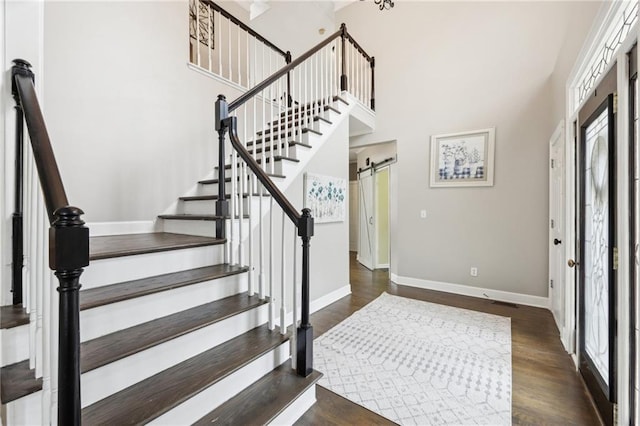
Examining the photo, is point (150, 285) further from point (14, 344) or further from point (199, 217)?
point (199, 217)

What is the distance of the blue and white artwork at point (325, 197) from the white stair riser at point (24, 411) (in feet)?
7.69

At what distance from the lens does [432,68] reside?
4.07 metres

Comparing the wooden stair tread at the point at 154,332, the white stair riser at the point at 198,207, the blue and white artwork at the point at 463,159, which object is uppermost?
the blue and white artwork at the point at 463,159

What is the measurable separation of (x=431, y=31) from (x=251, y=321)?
456 cm

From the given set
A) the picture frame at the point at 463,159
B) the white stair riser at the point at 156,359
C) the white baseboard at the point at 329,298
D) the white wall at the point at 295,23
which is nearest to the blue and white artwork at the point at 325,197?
the white baseboard at the point at 329,298

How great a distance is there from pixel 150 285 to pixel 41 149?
0.89 metres

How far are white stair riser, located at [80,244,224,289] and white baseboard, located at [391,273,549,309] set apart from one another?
3134 mm

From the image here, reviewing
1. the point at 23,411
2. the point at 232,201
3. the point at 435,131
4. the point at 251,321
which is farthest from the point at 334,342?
the point at 435,131

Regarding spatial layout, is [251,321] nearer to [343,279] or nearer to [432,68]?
[343,279]

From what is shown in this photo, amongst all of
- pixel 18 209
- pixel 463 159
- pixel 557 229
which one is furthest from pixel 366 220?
pixel 18 209

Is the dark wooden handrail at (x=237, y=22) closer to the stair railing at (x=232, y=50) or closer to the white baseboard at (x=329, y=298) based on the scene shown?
the stair railing at (x=232, y=50)

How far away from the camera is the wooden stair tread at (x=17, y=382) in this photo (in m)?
0.95

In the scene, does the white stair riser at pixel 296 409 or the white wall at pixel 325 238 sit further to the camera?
the white wall at pixel 325 238

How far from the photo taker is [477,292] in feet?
12.4
